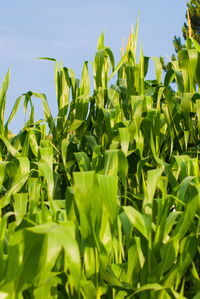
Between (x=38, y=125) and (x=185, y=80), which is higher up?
(x=185, y=80)

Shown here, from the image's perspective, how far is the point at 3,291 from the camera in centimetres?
125

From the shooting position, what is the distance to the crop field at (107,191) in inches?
53.0

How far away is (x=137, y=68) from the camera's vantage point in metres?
2.50

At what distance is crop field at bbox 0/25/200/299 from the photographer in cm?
135

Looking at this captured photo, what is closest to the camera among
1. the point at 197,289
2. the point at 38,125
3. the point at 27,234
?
the point at 27,234

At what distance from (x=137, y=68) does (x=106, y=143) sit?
36 cm

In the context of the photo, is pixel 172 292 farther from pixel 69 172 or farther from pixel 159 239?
pixel 69 172

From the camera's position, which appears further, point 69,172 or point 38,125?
point 38,125

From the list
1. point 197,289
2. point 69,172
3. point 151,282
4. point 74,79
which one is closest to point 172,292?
point 151,282

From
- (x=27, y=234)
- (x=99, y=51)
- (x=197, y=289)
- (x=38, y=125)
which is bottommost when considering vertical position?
(x=197, y=289)

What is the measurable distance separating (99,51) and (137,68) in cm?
24

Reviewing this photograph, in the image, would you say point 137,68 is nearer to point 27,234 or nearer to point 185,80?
point 185,80

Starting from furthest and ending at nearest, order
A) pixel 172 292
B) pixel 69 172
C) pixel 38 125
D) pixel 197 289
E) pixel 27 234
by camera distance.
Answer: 1. pixel 38 125
2. pixel 69 172
3. pixel 197 289
4. pixel 172 292
5. pixel 27 234

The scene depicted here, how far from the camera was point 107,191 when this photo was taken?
1399 millimetres
